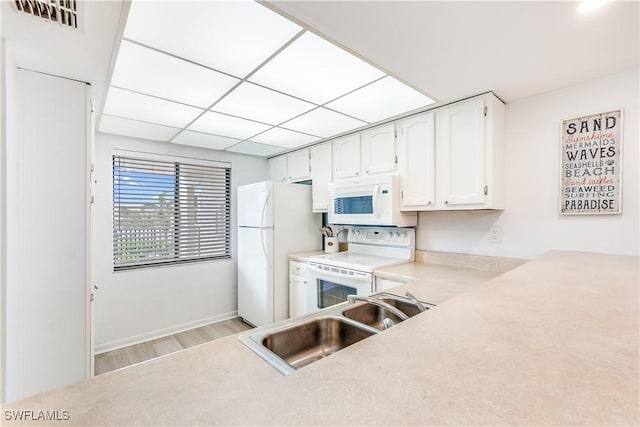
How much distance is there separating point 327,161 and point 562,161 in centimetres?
204

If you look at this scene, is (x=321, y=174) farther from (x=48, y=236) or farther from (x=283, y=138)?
(x=48, y=236)

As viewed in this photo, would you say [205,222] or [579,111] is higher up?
[579,111]

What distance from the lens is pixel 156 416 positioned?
1.56 feet

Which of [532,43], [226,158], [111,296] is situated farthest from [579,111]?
[111,296]

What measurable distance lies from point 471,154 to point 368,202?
36.8 inches

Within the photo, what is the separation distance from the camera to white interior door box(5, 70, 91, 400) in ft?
4.69

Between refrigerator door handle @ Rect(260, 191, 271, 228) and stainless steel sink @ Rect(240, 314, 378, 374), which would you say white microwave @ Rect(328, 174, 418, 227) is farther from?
stainless steel sink @ Rect(240, 314, 378, 374)

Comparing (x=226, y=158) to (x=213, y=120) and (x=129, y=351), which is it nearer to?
(x=213, y=120)

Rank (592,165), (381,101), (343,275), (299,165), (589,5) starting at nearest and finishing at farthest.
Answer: (589,5), (592,165), (381,101), (343,275), (299,165)

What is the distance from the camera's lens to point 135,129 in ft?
9.01

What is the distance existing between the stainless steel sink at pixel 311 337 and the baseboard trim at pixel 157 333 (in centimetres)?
293

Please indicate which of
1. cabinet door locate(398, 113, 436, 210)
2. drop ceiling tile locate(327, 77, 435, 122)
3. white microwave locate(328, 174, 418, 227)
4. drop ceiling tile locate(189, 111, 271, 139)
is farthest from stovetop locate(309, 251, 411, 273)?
drop ceiling tile locate(189, 111, 271, 139)

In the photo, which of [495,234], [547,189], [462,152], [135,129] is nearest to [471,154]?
[462,152]

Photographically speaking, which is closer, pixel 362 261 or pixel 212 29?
pixel 212 29
